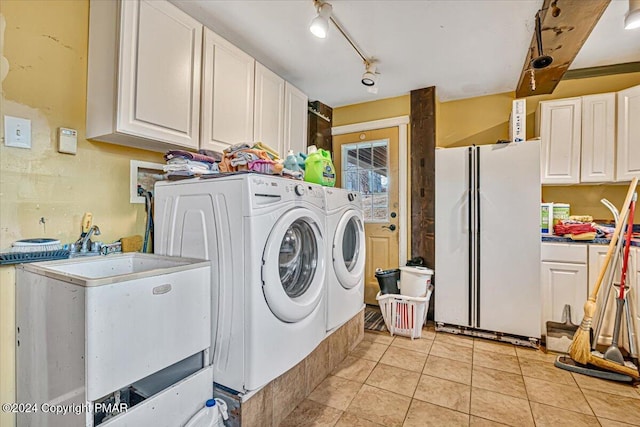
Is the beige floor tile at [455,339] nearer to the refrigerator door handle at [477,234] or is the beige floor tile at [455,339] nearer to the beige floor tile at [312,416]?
the refrigerator door handle at [477,234]

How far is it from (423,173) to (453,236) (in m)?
0.73

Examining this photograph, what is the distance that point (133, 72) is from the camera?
1.45 meters

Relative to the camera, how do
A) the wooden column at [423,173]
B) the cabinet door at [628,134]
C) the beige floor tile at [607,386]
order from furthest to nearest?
the wooden column at [423,173] < the cabinet door at [628,134] < the beige floor tile at [607,386]

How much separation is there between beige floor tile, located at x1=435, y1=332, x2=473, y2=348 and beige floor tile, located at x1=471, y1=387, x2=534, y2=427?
68cm

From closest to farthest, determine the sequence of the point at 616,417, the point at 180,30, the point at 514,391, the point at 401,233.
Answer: the point at 616,417, the point at 180,30, the point at 514,391, the point at 401,233

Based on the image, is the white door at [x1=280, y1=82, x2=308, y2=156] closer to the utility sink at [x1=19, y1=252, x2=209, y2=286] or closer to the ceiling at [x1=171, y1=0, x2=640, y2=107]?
the ceiling at [x1=171, y1=0, x2=640, y2=107]

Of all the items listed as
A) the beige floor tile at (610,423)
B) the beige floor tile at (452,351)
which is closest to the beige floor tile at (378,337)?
the beige floor tile at (452,351)

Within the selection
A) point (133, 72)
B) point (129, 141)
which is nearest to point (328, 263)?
point (129, 141)

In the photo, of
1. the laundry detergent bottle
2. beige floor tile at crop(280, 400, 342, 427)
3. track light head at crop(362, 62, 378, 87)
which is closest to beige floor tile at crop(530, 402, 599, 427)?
beige floor tile at crop(280, 400, 342, 427)

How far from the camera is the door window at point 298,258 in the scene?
160 cm

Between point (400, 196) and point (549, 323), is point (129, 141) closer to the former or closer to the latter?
point (400, 196)

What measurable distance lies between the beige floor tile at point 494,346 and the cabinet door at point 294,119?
7.30 ft

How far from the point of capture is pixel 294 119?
2.70 metres

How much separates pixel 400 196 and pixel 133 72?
252cm
